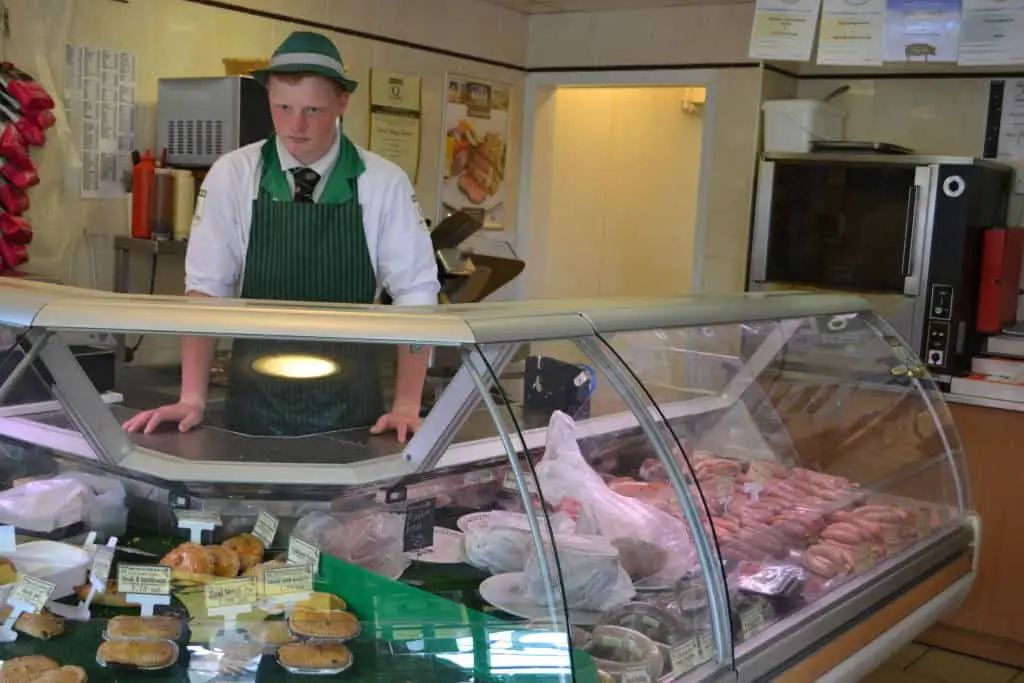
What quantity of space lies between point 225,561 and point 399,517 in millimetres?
311

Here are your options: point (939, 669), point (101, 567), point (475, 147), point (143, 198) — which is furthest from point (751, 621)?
point (475, 147)

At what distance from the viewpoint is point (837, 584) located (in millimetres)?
2398

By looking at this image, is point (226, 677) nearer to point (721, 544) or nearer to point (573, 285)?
point (721, 544)

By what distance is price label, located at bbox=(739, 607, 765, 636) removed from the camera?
6.68 feet

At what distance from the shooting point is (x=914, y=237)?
467 centimetres

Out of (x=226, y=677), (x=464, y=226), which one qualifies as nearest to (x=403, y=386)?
(x=226, y=677)

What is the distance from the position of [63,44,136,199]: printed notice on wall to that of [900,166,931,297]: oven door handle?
10.3 ft

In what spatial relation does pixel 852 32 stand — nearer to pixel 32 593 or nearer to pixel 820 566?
pixel 820 566

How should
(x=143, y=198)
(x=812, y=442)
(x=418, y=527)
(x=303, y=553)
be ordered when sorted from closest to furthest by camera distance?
(x=303, y=553), (x=418, y=527), (x=812, y=442), (x=143, y=198)

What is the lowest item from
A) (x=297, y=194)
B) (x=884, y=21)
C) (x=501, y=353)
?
(x=501, y=353)

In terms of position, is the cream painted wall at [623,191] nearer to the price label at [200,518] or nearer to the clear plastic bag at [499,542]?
the clear plastic bag at [499,542]

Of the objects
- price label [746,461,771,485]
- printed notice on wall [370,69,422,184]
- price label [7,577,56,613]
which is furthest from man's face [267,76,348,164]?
printed notice on wall [370,69,422,184]

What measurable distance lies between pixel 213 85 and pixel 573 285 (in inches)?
141

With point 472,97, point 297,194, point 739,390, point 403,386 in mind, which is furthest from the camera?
point 472,97
